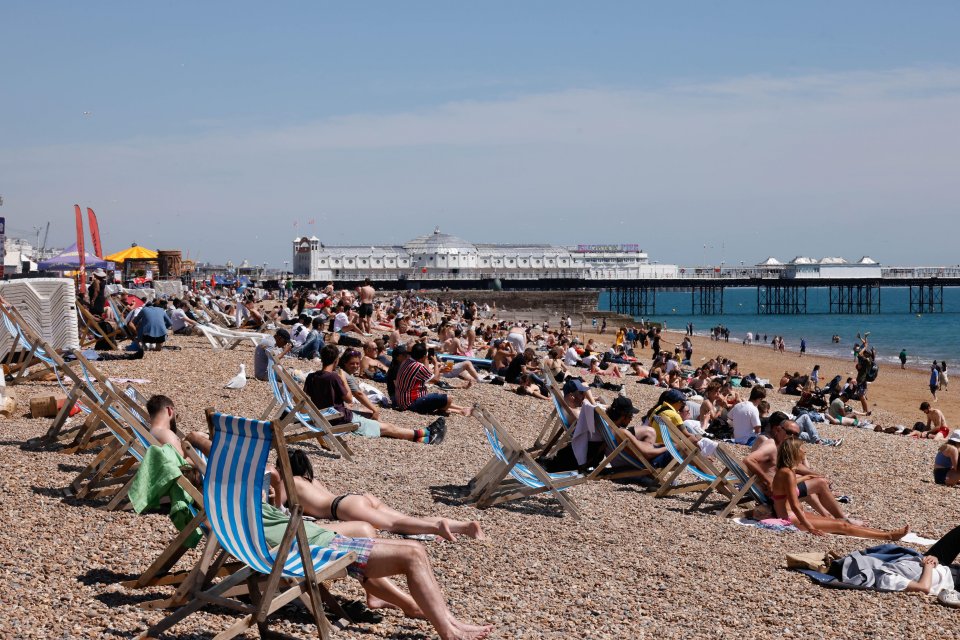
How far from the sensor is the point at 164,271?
40.2 metres

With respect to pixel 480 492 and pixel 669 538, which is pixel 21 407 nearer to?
pixel 480 492

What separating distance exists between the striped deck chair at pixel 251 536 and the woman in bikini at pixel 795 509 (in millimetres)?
3443

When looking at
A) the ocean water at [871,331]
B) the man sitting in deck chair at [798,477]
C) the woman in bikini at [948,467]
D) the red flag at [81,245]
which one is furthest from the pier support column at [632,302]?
the man sitting in deck chair at [798,477]

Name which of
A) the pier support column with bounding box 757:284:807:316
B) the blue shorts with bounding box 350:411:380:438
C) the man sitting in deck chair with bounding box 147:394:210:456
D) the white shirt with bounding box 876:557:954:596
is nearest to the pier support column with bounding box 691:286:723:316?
the pier support column with bounding box 757:284:807:316

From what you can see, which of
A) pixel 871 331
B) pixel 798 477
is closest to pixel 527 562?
pixel 798 477

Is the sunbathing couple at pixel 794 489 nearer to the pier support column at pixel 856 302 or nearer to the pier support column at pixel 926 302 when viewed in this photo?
the pier support column at pixel 856 302

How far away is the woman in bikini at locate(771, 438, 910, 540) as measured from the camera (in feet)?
19.5

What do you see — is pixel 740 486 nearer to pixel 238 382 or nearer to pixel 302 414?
pixel 302 414

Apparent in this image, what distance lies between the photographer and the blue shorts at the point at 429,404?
30.4ft

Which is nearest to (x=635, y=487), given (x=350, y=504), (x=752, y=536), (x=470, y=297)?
(x=752, y=536)

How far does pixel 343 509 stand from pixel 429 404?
4.91 meters

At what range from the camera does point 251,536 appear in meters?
3.18

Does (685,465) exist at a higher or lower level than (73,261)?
lower

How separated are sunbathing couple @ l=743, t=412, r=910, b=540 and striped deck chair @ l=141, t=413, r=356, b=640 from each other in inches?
136
